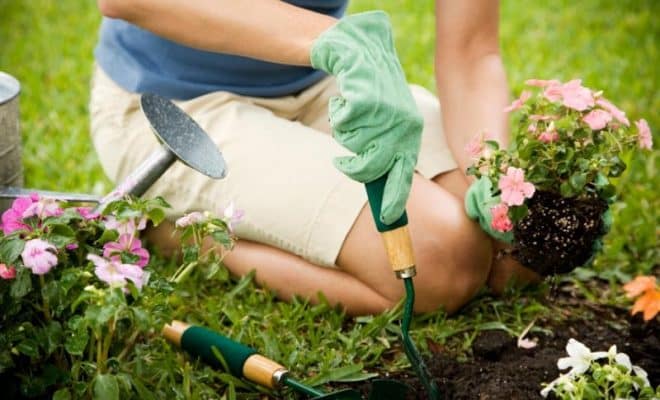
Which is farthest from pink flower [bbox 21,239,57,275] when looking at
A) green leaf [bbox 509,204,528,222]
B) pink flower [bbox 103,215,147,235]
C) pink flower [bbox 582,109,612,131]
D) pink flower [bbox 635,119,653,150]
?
pink flower [bbox 635,119,653,150]

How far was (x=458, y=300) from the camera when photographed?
1.96 metres

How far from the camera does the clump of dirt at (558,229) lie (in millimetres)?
1720

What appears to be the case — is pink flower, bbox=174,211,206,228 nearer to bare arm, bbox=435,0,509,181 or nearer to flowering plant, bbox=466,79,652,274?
flowering plant, bbox=466,79,652,274

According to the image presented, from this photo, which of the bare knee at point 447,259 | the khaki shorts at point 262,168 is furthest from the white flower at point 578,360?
the khaki shorts at point 262,168

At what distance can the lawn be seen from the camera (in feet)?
6.03

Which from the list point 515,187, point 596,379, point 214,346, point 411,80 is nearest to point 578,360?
point 596,379

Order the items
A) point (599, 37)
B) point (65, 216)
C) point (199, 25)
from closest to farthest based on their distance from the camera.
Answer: point (65, 216) → point (199, 25) → point (599, 37)

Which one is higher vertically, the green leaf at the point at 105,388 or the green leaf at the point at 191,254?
the green leaf at the point at 191,254

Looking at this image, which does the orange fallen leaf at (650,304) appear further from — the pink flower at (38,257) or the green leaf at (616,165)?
the pink flower at (38,257)

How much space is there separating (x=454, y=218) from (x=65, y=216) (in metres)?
0.82

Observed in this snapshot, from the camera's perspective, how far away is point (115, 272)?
1.33 meters

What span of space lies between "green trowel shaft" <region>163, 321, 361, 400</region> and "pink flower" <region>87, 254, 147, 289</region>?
270 mm

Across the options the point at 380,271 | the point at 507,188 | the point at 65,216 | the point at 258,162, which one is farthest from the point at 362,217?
the point at 65,216

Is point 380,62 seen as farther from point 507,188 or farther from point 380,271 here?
point 380,271
